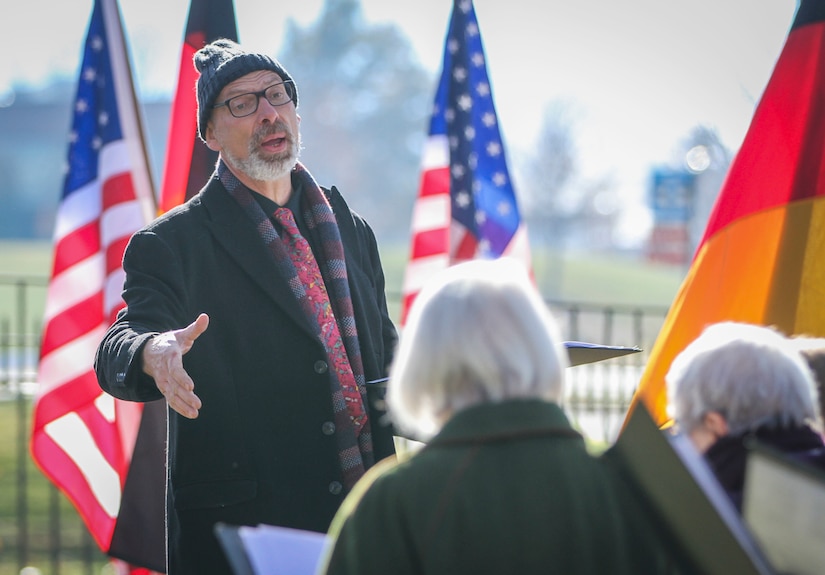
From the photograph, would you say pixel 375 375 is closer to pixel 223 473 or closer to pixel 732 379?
pixel 223 473

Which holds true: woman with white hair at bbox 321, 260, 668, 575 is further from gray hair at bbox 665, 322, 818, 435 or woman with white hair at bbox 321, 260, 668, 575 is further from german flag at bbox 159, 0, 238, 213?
german flag at bbox 159, 0, 238, 213

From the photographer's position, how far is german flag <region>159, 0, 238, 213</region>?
4.18m

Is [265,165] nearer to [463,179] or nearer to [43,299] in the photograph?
[463,179]

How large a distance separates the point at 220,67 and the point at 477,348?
1.67 metres

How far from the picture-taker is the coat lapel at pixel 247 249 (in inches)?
107

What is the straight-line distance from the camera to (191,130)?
4312mm

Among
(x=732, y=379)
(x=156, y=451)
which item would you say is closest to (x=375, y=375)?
(x=732, y=379)

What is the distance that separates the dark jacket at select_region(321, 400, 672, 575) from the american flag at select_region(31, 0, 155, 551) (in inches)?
112

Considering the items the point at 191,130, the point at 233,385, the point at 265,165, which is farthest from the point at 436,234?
the point at 233,385

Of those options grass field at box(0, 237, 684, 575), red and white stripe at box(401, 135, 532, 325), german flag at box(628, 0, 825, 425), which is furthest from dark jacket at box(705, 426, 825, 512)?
grass field at box(0, 237, 684, 575)

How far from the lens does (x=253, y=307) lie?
272 cm

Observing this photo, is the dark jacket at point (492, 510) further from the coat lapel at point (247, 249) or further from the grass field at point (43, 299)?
the grass field at point (43, 299)

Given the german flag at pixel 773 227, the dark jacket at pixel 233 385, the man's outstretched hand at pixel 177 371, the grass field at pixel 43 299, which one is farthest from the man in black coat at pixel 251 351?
the grass field at pixel 43 299

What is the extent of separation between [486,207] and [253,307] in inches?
108
